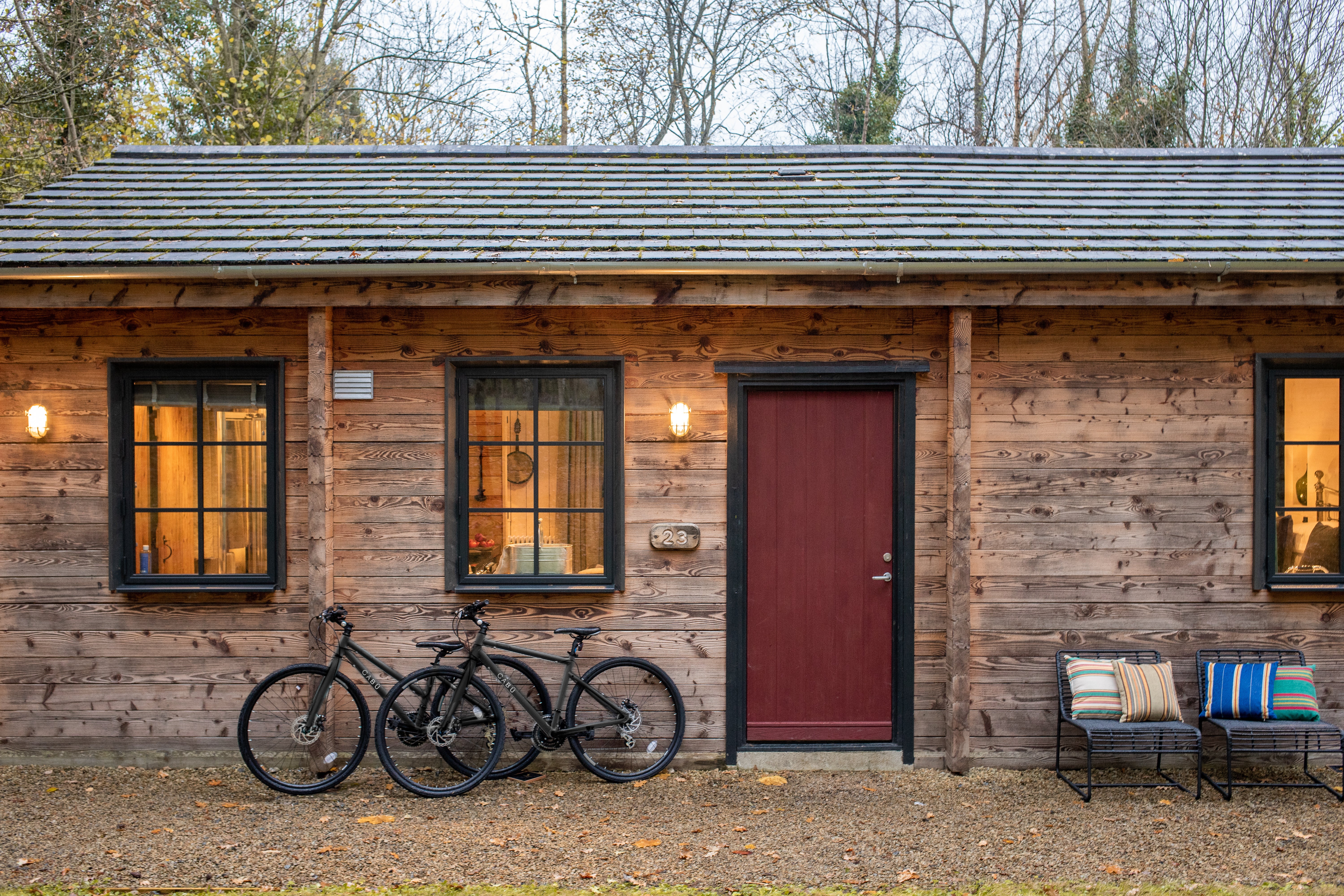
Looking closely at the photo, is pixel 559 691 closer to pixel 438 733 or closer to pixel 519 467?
pixel 438 733

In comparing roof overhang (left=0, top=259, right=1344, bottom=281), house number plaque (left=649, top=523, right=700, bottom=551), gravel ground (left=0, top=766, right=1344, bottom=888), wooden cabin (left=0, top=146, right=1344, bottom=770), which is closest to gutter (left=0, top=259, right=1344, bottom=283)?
roof overhang (left=0, top=259, right=1344, bottom=281)

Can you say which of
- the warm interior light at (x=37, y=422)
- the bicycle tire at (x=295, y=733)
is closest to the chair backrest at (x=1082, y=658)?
the bicycle tire at (x=295, y=733)

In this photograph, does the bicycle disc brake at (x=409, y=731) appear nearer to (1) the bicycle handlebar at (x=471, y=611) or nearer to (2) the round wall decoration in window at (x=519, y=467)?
(1) the bicycle handlebar at (x=471, y=611)

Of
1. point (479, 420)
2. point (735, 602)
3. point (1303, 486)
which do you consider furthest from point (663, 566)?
point (1303, 486)

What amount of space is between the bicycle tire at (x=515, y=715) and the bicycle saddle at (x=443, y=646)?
0.66ft

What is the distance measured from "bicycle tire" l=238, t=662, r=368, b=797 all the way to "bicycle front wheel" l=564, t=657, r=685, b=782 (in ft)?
4.06

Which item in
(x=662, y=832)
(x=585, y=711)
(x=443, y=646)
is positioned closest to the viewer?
(x=662, y=832)

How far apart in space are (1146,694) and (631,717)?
2873 millimetres

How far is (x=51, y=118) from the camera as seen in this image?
13227mm

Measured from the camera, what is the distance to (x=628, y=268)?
5.09 meters

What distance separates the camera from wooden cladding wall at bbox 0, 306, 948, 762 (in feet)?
18.0

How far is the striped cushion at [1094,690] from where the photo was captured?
16.9ft

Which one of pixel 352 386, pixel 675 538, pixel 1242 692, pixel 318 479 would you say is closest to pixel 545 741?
pixel 675 538

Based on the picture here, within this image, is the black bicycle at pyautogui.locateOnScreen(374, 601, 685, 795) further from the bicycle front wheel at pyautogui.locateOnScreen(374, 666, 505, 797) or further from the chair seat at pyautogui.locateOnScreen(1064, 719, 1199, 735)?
the chair seat at pyautogui.locateOnScreen(1064, 719, 1199, 735)
